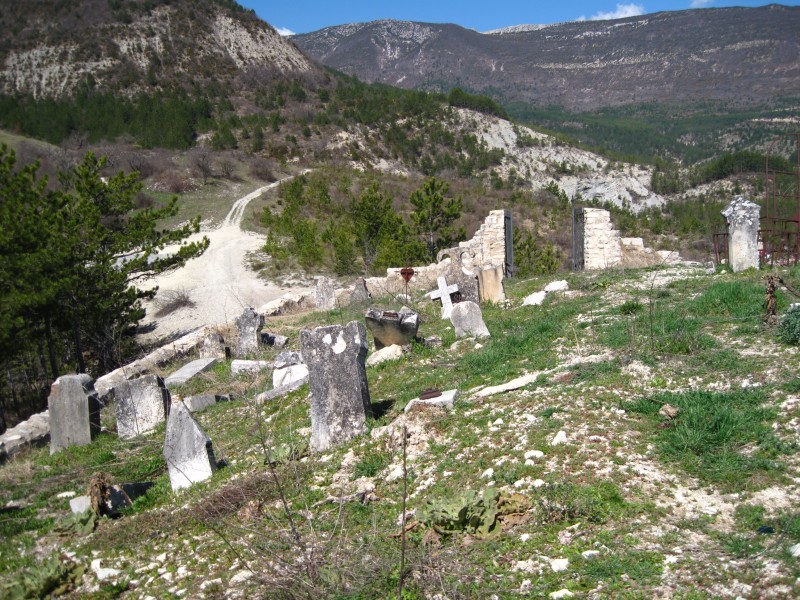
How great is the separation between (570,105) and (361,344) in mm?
160561

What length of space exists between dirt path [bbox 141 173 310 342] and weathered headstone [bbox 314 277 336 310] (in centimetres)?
335

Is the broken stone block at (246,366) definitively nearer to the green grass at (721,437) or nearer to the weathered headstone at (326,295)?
the weathered headstone at (326,295)

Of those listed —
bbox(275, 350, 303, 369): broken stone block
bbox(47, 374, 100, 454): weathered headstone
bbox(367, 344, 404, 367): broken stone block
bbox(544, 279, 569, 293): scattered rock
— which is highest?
bbox(544, 279, 569, 293): scattered rock

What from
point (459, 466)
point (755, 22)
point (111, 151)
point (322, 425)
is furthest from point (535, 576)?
point (755, 22)

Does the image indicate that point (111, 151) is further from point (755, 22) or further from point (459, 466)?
point (755, 22)

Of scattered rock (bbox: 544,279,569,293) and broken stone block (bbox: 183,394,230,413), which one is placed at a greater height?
scattered rock (bbox: 544,279,569,293)

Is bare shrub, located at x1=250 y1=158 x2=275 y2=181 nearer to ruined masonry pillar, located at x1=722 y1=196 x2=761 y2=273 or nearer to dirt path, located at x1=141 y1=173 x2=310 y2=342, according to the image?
dirt path, located at x1=141 y1=173 x2=310 y2=342

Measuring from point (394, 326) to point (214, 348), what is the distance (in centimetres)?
505

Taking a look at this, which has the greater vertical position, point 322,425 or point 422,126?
point 422,126

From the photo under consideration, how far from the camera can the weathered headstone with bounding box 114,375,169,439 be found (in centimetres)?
974

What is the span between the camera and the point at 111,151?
150 ft

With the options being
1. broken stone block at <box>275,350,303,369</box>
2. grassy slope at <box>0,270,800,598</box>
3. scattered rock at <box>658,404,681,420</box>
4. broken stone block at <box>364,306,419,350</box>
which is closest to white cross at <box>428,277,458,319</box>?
broken stone block at <box>364,306,419,350</box>

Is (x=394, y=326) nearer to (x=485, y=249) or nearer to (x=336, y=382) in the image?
(x=336, y=382)

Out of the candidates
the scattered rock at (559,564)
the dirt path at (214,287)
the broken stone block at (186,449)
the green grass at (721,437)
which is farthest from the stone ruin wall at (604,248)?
the scattered rock at (559,564)
